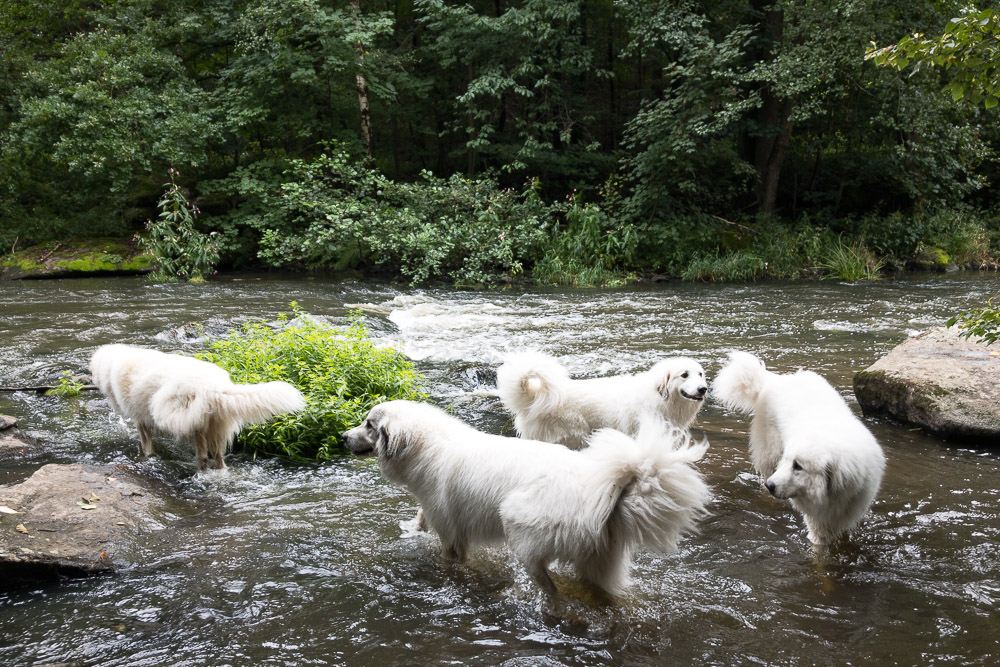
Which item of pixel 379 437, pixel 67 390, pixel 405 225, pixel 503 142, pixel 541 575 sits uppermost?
pixel 503 142

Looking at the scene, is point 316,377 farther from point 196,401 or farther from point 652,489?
point 652,489

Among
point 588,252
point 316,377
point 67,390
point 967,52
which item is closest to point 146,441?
point 316,377

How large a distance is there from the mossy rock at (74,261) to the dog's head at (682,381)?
55.6 feet

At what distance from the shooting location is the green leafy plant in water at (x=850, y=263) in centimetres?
1812

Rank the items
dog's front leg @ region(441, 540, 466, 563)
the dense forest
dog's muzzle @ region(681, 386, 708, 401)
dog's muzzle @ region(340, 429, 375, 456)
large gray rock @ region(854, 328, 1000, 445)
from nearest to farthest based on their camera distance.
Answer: dog's front leg @ region(441, 540, 466, 563) < dog's muzzle @ region(340, 429, 375, 456) < dog's muzzle @ region(681, 386, 708, 401) < large gray rock @ region(854, 328, 1000, 445) < the dense forest

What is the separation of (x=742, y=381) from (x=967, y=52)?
2.68 metres

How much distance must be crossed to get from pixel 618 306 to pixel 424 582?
10.8m

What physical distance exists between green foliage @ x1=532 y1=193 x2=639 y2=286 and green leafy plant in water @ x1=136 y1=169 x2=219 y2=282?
899 cm

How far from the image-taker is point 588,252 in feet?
63.4

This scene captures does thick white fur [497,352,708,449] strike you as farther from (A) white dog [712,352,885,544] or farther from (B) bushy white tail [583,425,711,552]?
(B) bushy white tail [583,425,711,552]

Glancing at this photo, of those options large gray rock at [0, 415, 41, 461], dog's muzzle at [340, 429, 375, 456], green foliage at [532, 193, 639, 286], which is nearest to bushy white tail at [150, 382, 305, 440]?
dog's muzzle at [340, 429, 375, 456]

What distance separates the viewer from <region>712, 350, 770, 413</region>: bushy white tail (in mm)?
5395

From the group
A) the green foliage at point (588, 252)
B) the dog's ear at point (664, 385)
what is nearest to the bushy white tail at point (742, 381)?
the dog's ear at point (664, 385)

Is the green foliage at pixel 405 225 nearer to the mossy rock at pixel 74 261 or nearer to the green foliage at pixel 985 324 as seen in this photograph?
the mossy rock at pixel 74 261
